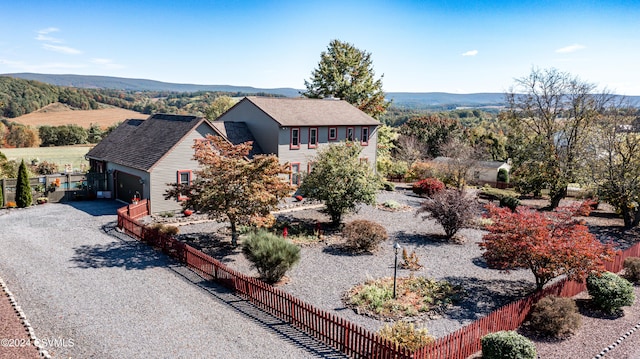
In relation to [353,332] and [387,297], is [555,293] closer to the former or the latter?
[387,297]

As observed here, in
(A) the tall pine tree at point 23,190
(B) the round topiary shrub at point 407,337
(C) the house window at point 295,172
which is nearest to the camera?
(B) the round topiary shrub at point 407,337

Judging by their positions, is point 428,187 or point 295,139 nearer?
point 295,139

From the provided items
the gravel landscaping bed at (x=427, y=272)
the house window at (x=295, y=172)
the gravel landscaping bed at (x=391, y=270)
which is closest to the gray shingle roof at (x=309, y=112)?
the house window at (x=295, y=172)

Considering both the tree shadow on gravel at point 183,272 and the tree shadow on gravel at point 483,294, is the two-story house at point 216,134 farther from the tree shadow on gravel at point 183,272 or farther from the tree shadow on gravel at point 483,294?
the tree shadow on gravel at point 483,294

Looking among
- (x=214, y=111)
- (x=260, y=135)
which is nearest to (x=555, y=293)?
(x=260, y=135)

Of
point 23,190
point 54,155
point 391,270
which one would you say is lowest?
point 391,270

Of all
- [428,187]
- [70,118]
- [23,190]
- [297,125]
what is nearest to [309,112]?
[297,125]

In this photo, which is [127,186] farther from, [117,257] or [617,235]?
[617,235]
